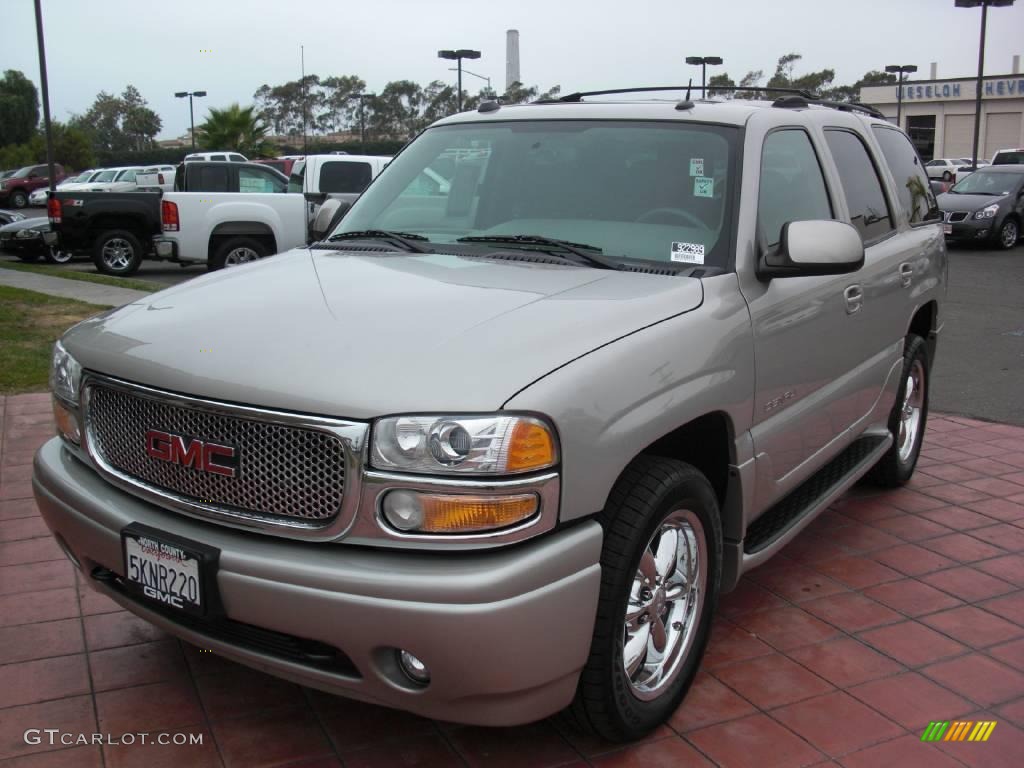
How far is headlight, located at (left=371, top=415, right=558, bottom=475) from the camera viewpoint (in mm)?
2340

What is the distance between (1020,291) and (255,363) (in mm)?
14023

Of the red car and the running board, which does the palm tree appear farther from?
the running board

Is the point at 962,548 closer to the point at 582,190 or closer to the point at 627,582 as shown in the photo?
the point at 582,190

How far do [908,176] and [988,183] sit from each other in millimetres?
17512

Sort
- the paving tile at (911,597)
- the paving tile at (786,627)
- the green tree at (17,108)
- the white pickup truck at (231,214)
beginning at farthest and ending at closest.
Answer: the green tree at (17,108)
the white pickup truck at (231,214)
the paving tile at (911,597)
the paving tile at (786,627)

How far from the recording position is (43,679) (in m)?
3.27

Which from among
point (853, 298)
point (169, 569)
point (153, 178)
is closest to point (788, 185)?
point (853, 298)

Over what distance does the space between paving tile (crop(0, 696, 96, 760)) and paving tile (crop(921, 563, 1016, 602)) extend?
3208mm

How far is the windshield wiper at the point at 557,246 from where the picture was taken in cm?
337

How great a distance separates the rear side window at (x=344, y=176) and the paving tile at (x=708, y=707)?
13.7 metres

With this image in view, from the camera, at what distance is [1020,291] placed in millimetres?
14211

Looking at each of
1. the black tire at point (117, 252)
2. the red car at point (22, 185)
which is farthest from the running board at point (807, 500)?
the red car at point (22, 185)

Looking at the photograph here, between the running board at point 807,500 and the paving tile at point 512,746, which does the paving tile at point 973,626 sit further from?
the paving tile at point 512,746

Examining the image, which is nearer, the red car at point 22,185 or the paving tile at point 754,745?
the paving tile at point 754,745
